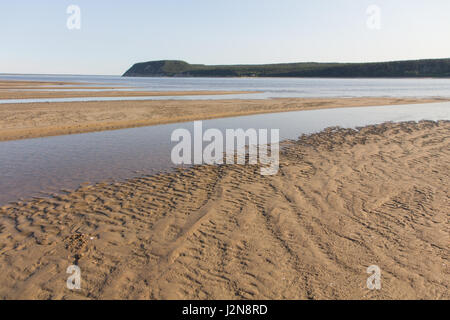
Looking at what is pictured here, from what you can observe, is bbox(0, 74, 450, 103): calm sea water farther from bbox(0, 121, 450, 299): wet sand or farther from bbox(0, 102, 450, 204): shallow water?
bbox(0, 121, 450, 299): wet sand

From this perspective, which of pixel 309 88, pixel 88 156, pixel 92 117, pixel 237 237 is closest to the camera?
pixel 237 237

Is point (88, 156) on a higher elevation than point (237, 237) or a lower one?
higher

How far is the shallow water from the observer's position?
28.9 feet

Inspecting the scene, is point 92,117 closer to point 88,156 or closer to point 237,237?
point 88,156

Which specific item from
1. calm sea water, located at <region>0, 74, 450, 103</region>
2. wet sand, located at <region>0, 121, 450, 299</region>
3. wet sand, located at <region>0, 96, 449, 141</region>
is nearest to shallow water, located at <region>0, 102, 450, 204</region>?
wet sand, located at <region>0, 121, 450, 299</region>

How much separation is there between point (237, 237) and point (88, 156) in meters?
8.05

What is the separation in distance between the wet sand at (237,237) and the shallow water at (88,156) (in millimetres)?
1111

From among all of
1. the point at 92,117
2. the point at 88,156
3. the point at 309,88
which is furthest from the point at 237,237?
the point at 309,88

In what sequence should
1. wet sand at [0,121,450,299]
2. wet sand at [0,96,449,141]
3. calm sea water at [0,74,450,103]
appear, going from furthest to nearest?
1. calm sea water at [0,74,450,103]
2. wet sand at [0,96,449,141]
3. wet sand at [0,121,450,299]

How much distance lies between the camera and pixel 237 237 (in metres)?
5.86

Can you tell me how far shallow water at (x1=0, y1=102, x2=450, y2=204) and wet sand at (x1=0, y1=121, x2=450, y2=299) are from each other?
3.64 ft

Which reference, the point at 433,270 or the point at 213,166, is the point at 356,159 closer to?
the point at 213,166

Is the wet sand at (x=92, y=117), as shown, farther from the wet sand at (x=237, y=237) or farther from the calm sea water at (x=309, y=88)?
the calm sea water at (x=309, y=88)
